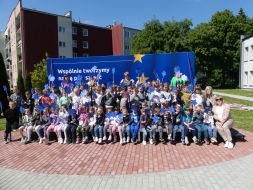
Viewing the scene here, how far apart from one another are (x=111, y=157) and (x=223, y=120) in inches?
146

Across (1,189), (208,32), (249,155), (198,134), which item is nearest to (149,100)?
(198,134)

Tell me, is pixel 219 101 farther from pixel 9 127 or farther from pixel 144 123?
pixel 9 127

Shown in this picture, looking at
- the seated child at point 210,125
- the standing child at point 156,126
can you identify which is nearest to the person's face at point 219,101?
the seated child at point 210,125

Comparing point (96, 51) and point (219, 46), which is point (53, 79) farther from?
point (96, 51)

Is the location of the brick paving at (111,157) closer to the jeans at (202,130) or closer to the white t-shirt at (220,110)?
the jeans at (202,130)

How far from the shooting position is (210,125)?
30.7ft

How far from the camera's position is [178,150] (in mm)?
8625

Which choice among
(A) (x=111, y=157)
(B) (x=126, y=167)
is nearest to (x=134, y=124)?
(A) (x=111, y=157)

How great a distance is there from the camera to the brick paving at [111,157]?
7.20 meters

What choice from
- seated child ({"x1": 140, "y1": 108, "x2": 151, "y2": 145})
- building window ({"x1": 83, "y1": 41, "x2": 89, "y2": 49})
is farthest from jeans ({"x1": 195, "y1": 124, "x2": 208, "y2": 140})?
building window ({"x1": 83, "y1": 41, "x2": 89, "y2": 49})

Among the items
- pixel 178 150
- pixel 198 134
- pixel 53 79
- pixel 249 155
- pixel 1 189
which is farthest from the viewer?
pixel 53 79

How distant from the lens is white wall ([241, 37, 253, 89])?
35188 millimetres

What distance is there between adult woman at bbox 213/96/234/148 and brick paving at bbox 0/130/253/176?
0.27 meters

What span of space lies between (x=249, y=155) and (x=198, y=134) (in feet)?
5.73
